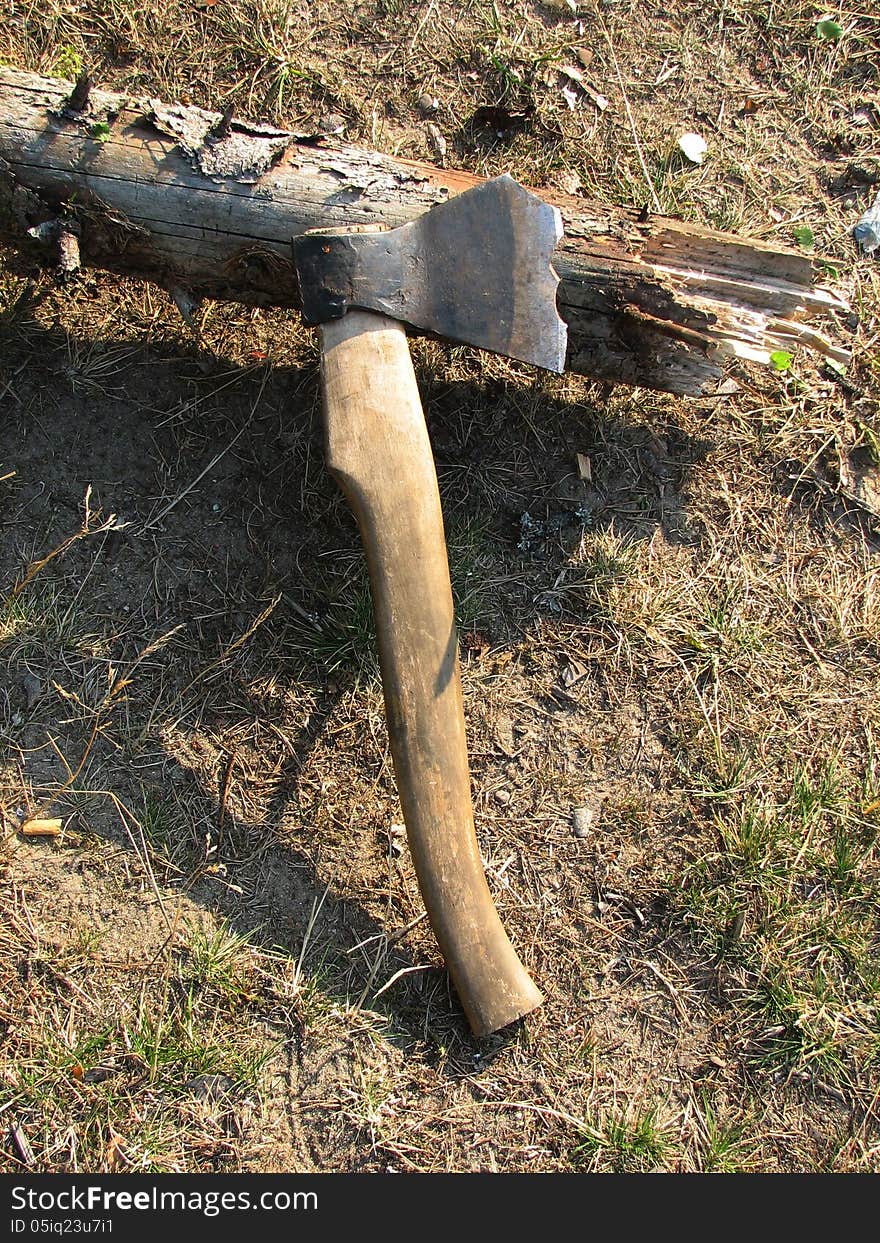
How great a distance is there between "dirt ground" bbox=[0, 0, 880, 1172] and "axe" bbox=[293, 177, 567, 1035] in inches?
16.6

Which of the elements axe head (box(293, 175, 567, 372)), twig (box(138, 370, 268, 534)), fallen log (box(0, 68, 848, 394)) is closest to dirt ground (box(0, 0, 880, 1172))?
twig (box(138, 370, 268, 534))

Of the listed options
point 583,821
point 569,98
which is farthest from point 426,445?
point 569,98

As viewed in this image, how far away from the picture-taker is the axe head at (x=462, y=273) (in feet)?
8.29

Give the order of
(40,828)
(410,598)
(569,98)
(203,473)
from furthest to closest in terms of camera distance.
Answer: (569,98)
(203,473)
(40,828)
(410,598)

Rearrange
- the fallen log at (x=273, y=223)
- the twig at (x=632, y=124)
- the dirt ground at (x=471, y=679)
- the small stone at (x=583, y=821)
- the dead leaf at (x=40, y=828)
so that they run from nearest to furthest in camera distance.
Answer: the fallen log at (x=273, y=223), the dirt ground at (x=471, y=679), the dead leaf at (x=40, y=828), the small stone at (x=583, y=821), the twig at (x=632, y=124)

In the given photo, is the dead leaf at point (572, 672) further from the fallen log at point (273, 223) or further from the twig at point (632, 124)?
the twig at point (632, 124)

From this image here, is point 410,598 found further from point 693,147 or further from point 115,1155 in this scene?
point 693,147

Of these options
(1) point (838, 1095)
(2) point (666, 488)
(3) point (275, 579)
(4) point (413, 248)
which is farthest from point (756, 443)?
(1) point (838, 1095)

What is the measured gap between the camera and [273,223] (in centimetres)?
261

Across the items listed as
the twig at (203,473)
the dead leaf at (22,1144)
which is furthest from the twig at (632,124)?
the dead leaf at (22,1144)

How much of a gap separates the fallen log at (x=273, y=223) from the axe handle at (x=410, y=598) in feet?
1.31

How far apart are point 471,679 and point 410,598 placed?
0.67 metres

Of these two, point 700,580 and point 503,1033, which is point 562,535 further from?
point 503,1033

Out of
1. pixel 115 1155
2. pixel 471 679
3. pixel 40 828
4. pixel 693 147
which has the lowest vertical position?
pixel 115 1155
